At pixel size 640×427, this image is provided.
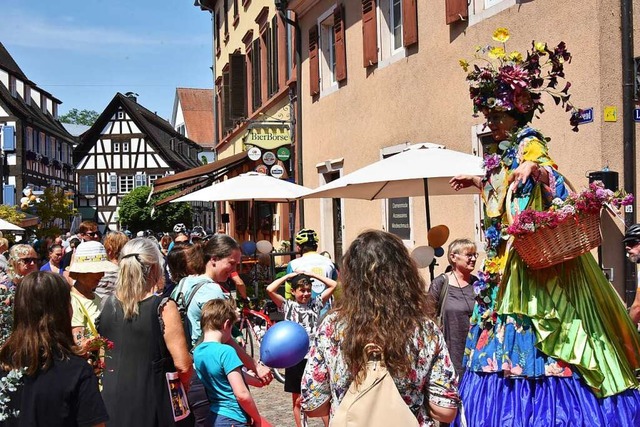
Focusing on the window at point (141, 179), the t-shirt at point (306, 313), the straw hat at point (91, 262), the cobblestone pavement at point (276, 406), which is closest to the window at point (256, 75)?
the cobblestone pavement at point (276, 406)

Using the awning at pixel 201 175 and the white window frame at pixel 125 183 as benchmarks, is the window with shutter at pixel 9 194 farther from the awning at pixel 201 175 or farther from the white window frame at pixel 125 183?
the awning at pixel 201 175

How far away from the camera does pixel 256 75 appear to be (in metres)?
28.4

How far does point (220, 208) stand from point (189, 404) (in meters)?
31.7

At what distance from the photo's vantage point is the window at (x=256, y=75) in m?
27.8

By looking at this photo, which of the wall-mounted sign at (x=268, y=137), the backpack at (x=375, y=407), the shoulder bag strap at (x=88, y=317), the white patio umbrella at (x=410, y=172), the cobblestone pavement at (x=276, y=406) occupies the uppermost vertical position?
the wall-mounted sign at (x=268, y=137)

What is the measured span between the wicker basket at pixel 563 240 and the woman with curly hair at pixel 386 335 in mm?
1461

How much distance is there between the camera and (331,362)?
10.9ft

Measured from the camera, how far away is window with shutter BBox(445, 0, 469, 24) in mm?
12250

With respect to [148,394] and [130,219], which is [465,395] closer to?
[148,394]

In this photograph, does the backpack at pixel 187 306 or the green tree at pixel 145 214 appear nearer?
the backpack at pixel 187 306

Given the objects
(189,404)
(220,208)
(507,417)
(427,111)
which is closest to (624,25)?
(427,111)

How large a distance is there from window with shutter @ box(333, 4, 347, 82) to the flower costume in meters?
12.6

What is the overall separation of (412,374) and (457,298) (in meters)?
3.61

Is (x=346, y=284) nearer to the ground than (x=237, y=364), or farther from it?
farther from it
